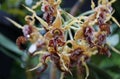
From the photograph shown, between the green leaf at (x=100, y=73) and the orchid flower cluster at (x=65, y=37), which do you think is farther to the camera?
the green leaf at (x=100, y=73)

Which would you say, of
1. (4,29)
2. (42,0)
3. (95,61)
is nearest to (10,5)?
(4,29)

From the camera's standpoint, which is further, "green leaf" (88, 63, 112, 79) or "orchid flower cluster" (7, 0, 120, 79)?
"green leaf" (88, 63, 112, 79)

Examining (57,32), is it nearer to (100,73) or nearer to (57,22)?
(57,22)

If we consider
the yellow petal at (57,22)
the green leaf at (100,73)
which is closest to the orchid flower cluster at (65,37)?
the yellow petal at (57,22)

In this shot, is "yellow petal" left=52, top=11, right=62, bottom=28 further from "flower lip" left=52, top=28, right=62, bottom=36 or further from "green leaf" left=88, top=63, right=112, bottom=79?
"green leaf" left=88, top=63, right=112, bottom=79

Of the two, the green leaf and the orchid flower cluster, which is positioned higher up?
the green leaf

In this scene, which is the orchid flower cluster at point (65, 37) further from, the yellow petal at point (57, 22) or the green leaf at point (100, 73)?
the green leaf at point (100, 73)

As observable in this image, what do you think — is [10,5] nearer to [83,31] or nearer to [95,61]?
[95,61]

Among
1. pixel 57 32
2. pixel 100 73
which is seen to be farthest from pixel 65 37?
pixel 100 73

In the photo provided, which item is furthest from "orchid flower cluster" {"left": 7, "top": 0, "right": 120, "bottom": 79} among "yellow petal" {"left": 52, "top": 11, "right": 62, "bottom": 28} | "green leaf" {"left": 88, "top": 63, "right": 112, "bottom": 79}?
"green leaf" {"left": 88, "top": 63, "right": 112, "bottom": 79}
